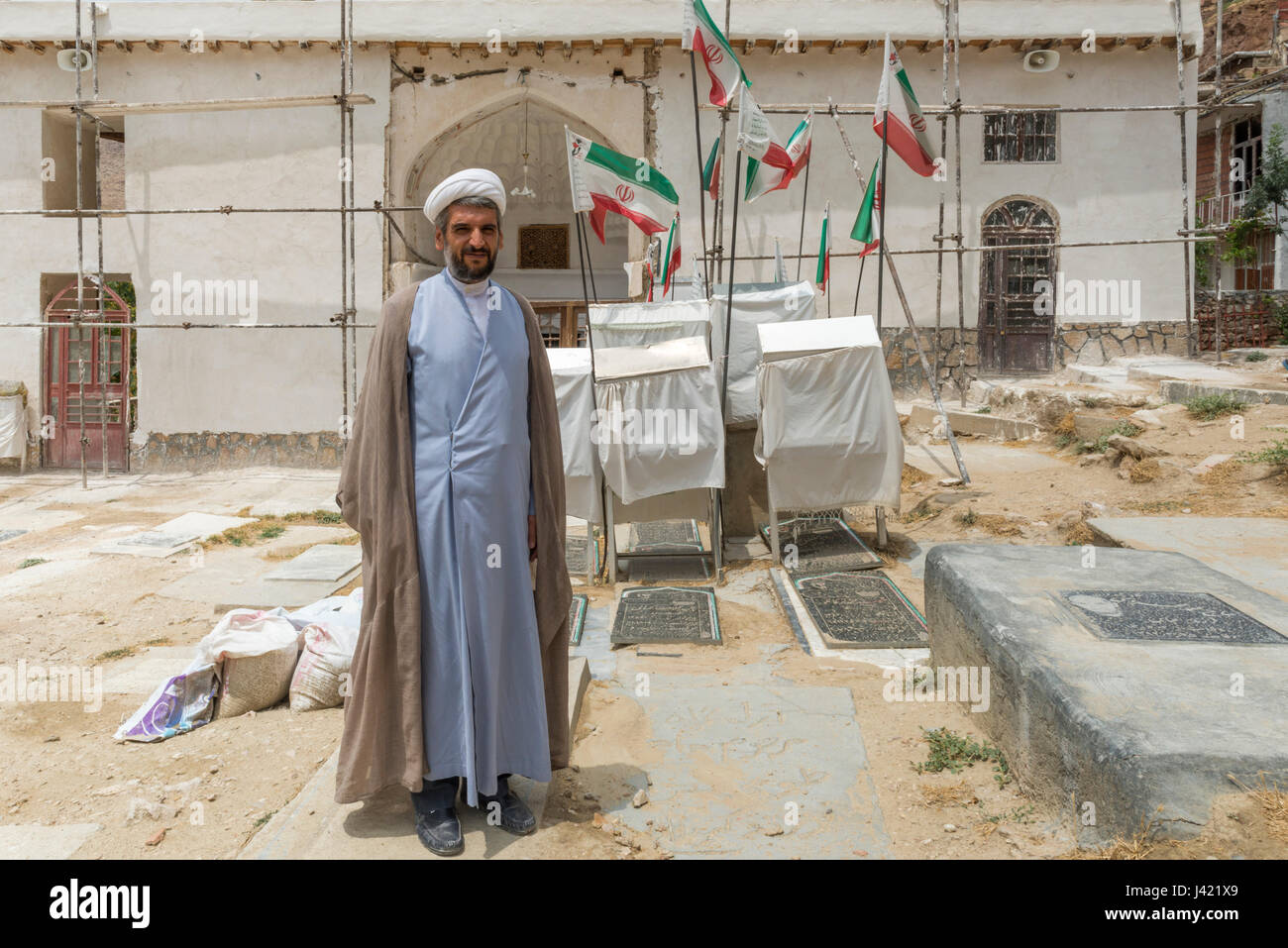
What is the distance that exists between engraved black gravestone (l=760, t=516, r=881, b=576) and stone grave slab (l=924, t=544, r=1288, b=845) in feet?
7.92

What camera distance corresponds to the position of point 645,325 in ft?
22.9

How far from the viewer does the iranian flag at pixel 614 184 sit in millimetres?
7262

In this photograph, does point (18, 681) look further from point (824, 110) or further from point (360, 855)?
point (824, 110)

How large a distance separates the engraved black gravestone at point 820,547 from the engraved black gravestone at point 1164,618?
3066mm

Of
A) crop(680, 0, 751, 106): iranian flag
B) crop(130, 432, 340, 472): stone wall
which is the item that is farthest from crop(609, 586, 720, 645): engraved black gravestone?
crop(130, 432, 340, 472): stone wall

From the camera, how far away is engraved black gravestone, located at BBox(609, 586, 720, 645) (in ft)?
17.3

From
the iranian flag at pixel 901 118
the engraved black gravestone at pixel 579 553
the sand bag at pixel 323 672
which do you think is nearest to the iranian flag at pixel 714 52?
the iranian flag at pixel 901 118

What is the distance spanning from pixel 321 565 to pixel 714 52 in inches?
203

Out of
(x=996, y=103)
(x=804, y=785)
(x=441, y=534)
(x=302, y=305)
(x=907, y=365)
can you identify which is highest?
(x=996, y=103)

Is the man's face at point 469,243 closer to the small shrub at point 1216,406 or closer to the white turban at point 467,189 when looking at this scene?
the white turban at point 467,189

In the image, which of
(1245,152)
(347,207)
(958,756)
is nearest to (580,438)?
(958,756)

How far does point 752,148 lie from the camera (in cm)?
741
